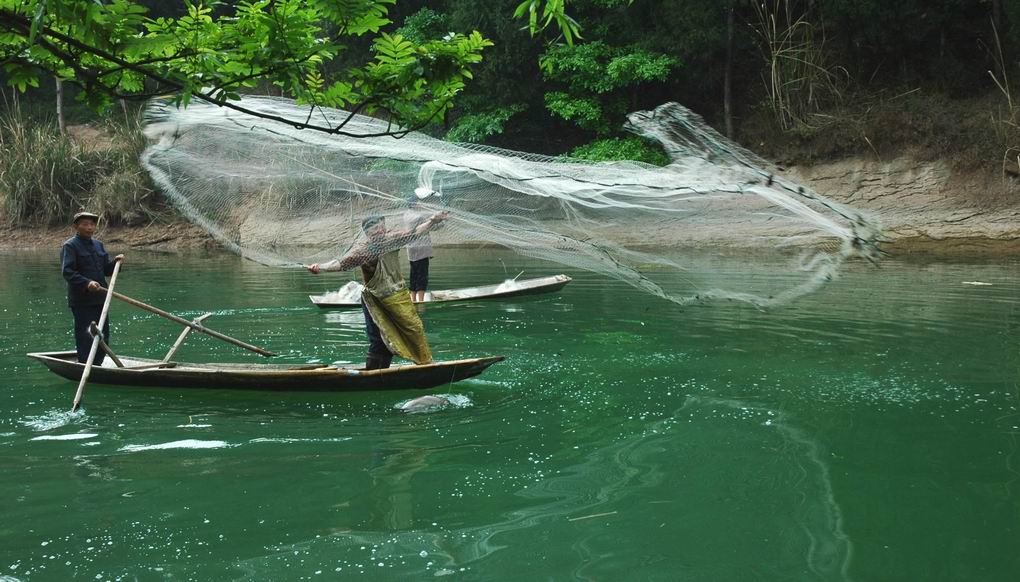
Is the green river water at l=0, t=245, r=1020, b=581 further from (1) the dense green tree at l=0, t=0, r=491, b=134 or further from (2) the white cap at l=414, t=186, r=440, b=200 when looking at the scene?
(1) the dense green tree at l=0, t=0, r=491, b=134

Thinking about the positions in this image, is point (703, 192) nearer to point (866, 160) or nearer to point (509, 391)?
point (509, 391)

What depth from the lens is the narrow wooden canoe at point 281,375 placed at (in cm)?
682

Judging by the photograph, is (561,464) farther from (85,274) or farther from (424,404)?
(85,274)

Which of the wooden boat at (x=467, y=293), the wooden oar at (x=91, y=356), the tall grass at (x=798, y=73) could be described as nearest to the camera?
the wooden oar at (x=91, y=356)

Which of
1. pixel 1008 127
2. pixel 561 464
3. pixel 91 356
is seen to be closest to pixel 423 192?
pixel 561 464

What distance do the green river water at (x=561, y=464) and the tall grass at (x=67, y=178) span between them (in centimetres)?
1354

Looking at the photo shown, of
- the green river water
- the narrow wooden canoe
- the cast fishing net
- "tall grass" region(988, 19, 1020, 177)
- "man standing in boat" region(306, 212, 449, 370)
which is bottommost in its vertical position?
the green river water

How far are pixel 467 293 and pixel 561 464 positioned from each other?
7.41m

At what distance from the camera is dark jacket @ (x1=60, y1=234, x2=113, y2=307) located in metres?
7.11

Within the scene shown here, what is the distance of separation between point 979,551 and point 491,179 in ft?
11.9

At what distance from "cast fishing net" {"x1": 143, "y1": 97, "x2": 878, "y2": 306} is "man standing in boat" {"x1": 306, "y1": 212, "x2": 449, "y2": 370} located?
4.0 inches

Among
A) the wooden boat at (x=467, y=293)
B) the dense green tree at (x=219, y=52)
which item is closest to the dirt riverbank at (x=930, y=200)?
the wooden boat at (x=467, y=293)

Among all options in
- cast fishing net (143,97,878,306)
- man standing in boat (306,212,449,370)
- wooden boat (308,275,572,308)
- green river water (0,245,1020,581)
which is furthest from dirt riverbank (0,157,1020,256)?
man standing in boat (306,212,449,370)

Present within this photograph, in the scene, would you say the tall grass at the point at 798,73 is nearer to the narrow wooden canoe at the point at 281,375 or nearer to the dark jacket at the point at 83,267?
the narrow wooden canoe at the point at 281,375
